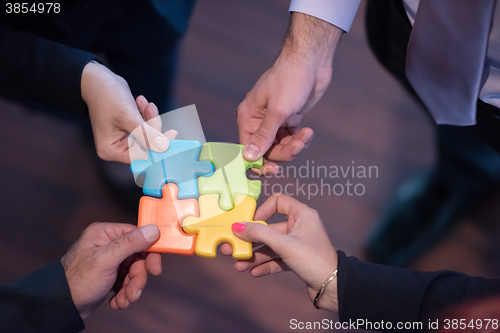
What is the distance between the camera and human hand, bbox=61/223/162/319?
0.94 metres

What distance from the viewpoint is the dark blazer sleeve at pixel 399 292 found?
0.87 meters

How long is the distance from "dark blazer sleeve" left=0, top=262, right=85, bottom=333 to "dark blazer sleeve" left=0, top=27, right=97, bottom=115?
Answer: 69cm

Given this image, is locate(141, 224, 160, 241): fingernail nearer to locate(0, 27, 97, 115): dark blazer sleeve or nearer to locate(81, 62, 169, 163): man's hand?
locate(81, 62, 169, 163): man's hand

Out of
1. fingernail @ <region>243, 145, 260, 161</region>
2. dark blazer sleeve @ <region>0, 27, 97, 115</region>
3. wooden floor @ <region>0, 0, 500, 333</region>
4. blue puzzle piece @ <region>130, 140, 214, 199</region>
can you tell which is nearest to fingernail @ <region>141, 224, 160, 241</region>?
blue puzzle piece @ <region>130, 140, 214, 199</region>

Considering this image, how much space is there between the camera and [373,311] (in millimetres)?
892

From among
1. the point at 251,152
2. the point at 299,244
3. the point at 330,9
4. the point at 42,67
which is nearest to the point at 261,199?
the point at 251,152

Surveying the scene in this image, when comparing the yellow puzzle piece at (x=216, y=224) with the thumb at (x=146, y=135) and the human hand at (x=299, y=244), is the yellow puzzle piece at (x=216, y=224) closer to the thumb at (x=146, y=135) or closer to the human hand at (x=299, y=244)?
the human hand at (x=299, y=244)

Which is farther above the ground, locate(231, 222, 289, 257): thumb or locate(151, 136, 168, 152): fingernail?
locate(151, 136, 168, 152): fingernail

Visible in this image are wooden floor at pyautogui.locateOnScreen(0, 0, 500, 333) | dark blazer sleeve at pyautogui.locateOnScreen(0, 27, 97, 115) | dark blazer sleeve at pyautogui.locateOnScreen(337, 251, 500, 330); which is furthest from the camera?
wooden floor at pyautogui.locateOnScreen(0, 0, 500, 333)

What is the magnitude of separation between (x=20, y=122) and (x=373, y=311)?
5.72 feet

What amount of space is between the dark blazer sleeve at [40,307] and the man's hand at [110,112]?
1.53 feet

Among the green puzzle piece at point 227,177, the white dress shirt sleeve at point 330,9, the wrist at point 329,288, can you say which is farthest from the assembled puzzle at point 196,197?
the white dress shirt sleeve at point 330,9

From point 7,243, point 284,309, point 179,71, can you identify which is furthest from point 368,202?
point 7,243

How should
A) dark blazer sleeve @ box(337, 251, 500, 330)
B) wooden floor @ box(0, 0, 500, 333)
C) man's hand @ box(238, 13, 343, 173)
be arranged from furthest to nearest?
wooden floor @ box(0, 0, 500, 333), man's hand @ box(238, 13, 343, 173), dark blazer sleeve @ box(337, 251, 500, 330)
